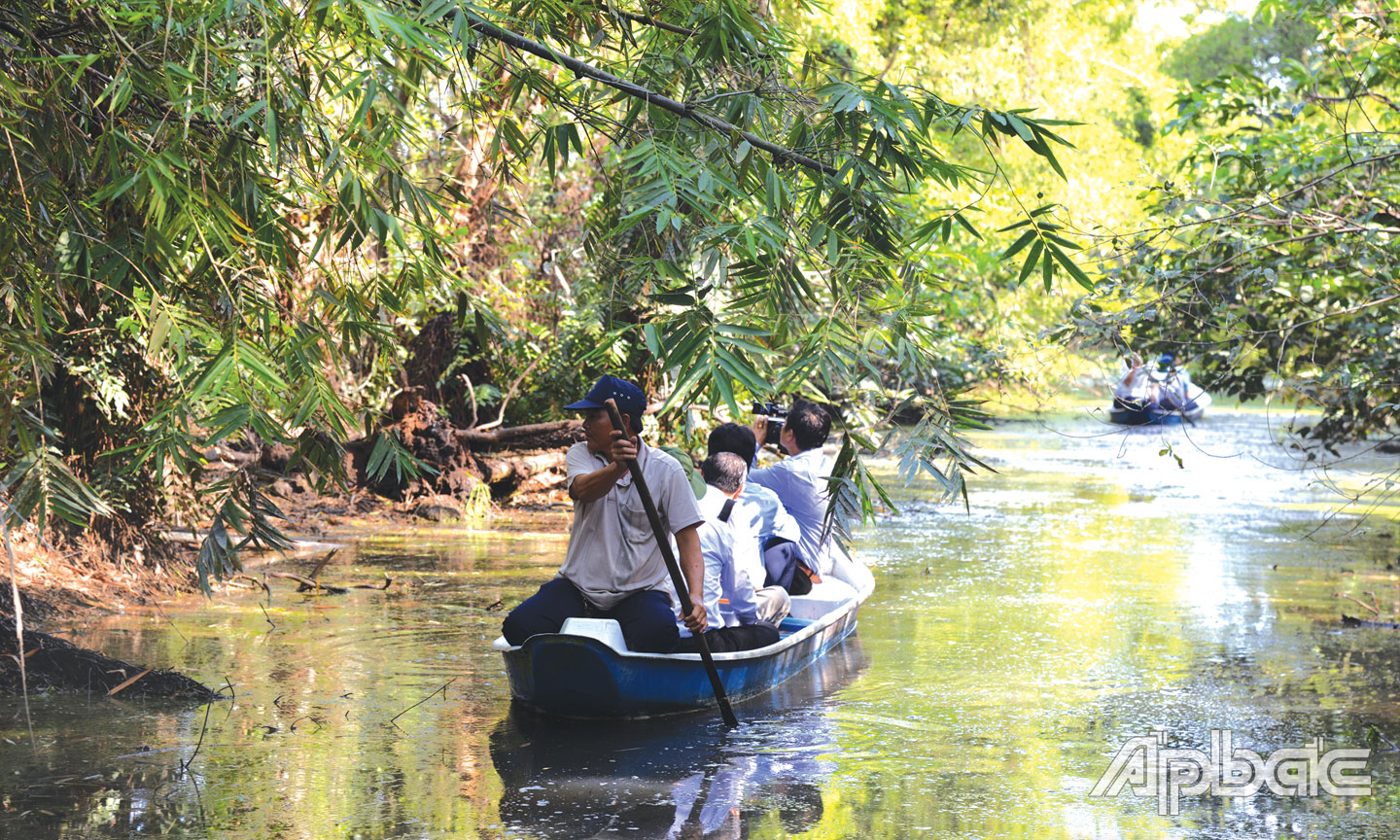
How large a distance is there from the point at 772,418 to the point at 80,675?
532cm

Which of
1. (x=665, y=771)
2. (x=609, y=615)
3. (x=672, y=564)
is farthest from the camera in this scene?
(x=609, y=615)

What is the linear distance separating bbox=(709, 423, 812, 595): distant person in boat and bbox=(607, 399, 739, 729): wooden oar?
50.1 inches

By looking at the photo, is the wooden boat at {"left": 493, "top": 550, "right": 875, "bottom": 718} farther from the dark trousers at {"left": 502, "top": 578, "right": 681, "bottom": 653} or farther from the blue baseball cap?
the blue baseball cap

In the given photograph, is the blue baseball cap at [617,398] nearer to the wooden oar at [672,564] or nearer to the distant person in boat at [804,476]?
the wooden oar at [672,564]

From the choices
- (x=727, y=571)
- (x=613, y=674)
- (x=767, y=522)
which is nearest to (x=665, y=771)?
(x=613, y=674)

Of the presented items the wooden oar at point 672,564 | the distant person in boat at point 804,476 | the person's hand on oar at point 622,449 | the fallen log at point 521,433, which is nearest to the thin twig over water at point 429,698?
the wooden oar at point 672,564

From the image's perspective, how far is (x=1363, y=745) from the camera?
6.91m

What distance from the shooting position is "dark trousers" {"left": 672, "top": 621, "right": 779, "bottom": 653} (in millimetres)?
7277

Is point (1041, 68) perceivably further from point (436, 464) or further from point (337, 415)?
point (337, 415)

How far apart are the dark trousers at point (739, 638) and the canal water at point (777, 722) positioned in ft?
1.20

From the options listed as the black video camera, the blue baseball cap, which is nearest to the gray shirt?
the blue baseball cap

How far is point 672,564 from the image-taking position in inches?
262

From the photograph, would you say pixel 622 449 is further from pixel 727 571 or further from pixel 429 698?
pixel 429 698

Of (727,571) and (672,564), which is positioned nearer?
(672,564)
